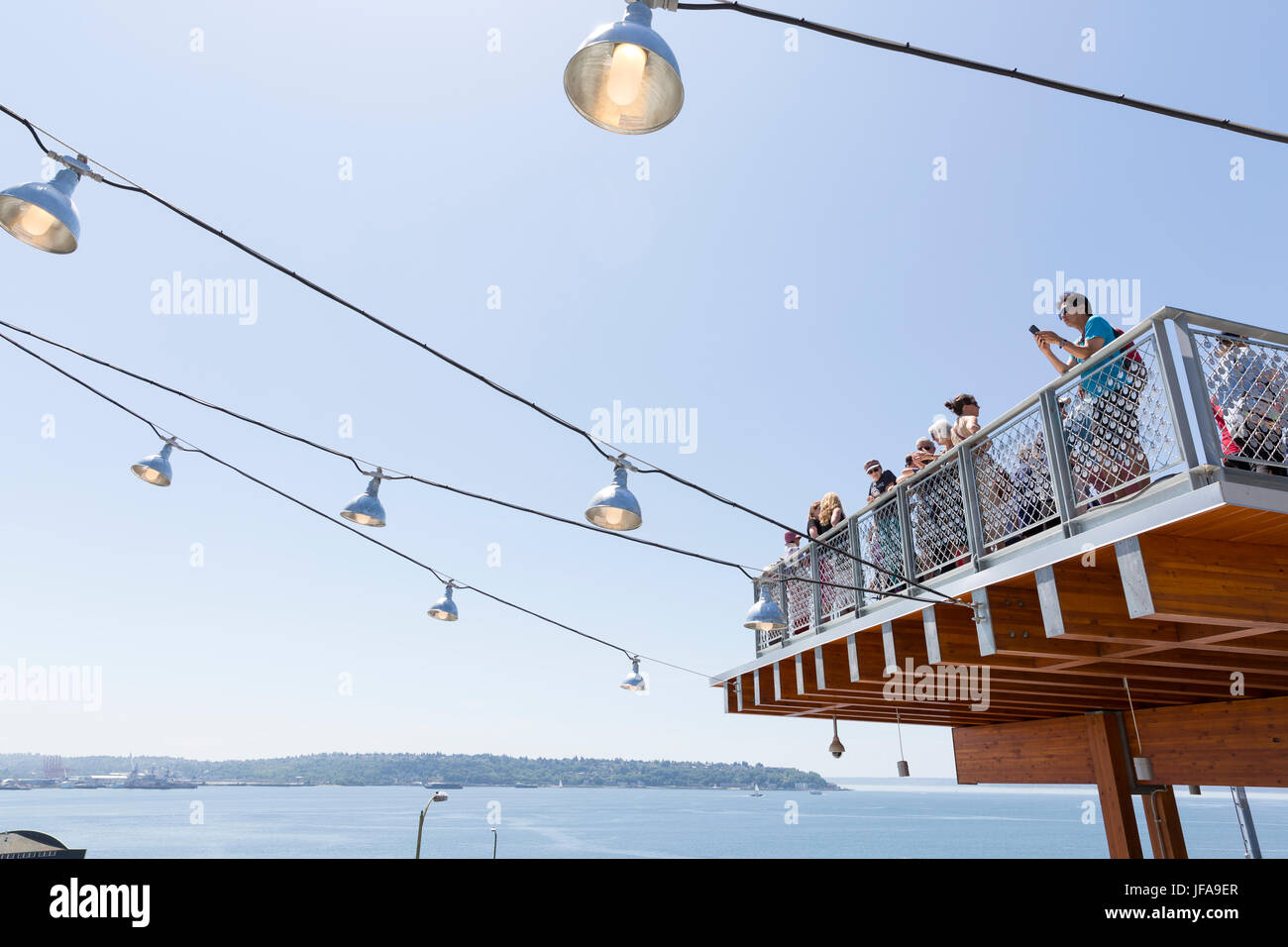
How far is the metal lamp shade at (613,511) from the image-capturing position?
18.3ft

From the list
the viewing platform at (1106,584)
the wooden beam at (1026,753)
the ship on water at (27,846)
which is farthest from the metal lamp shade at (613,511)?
the ship on water at (27,846)

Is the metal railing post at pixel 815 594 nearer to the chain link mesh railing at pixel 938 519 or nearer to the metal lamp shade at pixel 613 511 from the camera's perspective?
the chain link mesh railing at pixel 938 519

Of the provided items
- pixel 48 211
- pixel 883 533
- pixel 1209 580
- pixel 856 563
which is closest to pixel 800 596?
pixel 856 563

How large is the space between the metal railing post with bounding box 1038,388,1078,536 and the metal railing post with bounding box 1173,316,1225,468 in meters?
0.98

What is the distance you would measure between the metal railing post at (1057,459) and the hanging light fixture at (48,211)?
6257 millimetres

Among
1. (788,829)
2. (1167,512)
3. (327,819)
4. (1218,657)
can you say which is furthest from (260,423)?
(327,819)

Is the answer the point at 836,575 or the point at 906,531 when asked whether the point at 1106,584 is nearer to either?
the point at 906,531

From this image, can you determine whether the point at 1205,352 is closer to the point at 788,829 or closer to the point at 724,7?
the point at 724,7

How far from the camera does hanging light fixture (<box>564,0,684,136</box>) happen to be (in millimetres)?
2773

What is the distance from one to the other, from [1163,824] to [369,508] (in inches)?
450

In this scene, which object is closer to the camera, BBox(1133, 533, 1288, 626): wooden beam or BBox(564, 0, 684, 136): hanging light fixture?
BBox(564, 0, 684, 136): hanging light fixture

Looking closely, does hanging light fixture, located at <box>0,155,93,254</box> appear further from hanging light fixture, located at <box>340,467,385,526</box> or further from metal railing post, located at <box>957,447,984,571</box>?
metal railing post, located at <box>957,447,984,571</box>

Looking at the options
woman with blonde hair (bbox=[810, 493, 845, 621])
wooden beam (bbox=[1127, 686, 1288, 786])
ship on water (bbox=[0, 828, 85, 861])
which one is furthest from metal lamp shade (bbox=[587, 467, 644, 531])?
ship on water (bbox=[0, 828, 85, 861])
